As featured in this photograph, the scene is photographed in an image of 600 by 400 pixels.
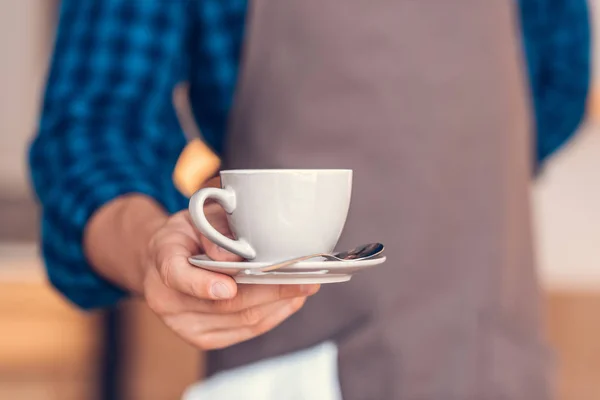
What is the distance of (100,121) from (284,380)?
0.24 metres

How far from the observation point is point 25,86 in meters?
1.88

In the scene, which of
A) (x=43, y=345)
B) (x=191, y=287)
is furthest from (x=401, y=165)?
(x=43, y=345)

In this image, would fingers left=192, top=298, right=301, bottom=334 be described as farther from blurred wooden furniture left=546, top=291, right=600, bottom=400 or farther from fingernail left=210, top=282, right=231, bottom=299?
blurred wooden furniture left=546, top=291, right=600, bottom=400

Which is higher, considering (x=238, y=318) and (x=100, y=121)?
(x=100, y=121)

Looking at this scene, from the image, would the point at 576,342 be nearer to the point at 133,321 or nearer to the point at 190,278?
the point at 133,321

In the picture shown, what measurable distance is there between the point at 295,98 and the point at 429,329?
217 mm

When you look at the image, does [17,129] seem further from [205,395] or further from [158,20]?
[205,395]

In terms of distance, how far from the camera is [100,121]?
1.84ft

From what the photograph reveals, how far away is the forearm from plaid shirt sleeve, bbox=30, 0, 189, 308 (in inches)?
0.5

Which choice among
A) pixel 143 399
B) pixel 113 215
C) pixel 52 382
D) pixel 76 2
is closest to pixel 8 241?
pixel 52 382

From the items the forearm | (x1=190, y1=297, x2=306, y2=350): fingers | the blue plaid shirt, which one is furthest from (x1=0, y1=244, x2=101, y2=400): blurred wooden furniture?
(x1=190, y1=297, x2=306, y2=350): fingers

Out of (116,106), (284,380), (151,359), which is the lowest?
(151,359)

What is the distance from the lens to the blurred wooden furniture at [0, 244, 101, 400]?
1404 mm

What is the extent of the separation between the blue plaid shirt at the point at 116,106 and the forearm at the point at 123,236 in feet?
0.04
